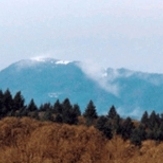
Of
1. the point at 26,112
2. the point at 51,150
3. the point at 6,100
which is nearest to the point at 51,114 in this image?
the point at 26,112

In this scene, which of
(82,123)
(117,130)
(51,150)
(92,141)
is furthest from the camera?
(82,123)

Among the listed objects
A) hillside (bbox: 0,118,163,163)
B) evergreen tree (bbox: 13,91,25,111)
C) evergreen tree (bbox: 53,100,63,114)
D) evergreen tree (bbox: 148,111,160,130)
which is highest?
evergreen tree (bbox: 13,91,25,111)

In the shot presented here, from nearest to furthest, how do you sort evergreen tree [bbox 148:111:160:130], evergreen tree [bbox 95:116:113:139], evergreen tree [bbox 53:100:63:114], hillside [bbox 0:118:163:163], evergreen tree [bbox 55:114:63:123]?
hillside [bbox 0:118:163:163] → evergreen tree [bbox 95:116:113:139] → evergreen tree [bbox 148:111:160:130] → evergreen tree [bbox 55:114:63:123] → evergreen tree [bbox 53:100:63:114]

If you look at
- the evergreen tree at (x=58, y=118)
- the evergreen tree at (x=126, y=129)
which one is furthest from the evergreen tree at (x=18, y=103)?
the evergreen tree at (x=126, y=129)

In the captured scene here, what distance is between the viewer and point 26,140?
147 feet

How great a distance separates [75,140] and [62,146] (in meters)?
1.79

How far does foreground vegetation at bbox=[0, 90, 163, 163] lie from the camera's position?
42.8 meters

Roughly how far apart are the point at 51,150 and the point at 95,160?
318cm

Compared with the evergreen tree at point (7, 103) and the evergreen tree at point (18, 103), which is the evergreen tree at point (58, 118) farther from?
the evergreen tree at point (18, 103)

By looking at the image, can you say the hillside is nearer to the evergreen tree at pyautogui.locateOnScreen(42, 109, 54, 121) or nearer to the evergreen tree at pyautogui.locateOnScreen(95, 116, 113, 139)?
the evergreen tree at pyautogui.locateOnScreen(95, 116, 113, 139)

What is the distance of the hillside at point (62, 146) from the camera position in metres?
42.3

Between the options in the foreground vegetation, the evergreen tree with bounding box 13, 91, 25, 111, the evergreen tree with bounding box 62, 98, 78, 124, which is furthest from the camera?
the evergreen tree with bounding box 13, 91, 25, 111

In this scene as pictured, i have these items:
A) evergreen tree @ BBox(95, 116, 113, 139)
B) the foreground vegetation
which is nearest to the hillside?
the foreground vegetation

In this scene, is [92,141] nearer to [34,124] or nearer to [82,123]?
[34,124]
